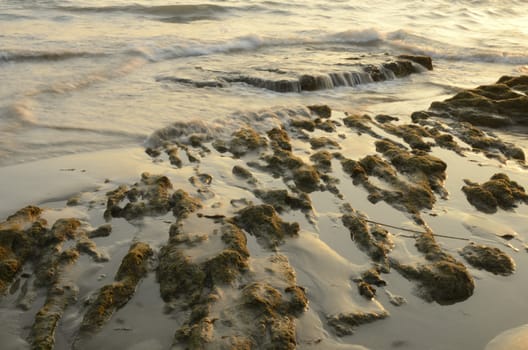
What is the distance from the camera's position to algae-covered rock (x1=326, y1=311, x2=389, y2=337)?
301 cm

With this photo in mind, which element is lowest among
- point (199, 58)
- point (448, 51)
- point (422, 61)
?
point (199, 58)

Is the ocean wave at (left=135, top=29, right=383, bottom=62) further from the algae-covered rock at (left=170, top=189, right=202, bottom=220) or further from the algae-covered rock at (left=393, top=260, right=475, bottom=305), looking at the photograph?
the algae-covered rock at (left=393, top=260, right=475, bottom=305)

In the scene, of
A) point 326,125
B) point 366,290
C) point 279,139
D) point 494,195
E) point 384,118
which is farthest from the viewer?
point 384,118

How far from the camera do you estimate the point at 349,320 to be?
307cm

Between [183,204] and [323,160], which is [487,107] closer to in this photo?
[323,160]

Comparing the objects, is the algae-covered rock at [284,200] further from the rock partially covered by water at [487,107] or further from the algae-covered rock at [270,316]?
the rock partially covered by water at [487,107]

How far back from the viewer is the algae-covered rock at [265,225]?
3.88 m

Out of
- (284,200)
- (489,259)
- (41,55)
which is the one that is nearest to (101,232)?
(284,200)

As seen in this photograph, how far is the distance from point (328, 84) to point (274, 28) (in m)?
5.74

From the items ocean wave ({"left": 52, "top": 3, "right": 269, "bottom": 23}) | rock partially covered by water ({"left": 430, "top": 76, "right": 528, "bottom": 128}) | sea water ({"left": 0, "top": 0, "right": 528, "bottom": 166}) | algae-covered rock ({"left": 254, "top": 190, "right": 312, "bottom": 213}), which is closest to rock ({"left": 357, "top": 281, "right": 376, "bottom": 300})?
algae-covered rock ({"left": 254, "top": 190, "right": 312, "bottom": 213})

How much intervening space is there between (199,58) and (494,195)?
7.44 m

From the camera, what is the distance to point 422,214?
4.36 meters

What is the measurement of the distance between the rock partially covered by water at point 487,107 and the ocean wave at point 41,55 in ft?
20.9

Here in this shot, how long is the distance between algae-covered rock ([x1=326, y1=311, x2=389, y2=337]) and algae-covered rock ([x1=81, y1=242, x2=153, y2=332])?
3.84 feet
